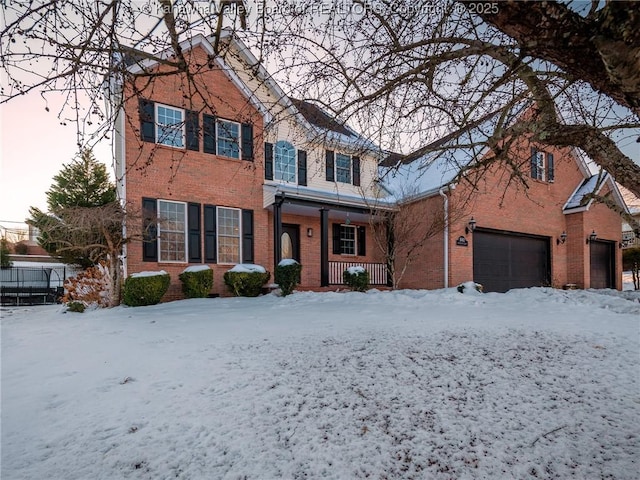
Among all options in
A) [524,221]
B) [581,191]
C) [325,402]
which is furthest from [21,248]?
[581,191]

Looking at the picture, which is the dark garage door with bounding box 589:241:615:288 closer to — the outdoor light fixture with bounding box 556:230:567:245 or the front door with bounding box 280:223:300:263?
the outdoor light fixture with bounding box 556:230:567:245

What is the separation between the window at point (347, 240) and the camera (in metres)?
13.0

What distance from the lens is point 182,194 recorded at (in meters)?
9.63

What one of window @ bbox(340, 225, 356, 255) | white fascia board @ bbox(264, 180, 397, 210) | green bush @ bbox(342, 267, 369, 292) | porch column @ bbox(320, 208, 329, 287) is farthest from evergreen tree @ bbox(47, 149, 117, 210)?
green bush @ bbox(342, 267, 369, 292)

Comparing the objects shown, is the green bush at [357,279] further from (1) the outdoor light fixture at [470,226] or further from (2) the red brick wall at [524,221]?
(1) the outdoor light fixture at [470,226]

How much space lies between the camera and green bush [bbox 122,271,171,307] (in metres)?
8.10

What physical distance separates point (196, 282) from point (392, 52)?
7347 mm

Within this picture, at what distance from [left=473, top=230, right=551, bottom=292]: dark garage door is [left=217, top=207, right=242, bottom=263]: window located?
7.84 metres

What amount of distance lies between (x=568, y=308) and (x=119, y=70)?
827cm

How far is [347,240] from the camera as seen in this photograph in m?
13.1

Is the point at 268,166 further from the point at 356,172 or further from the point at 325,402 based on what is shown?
the point at 325,402

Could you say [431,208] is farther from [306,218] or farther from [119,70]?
[119,70]

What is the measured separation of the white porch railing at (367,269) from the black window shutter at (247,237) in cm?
290

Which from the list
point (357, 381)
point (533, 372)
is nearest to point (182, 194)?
point (357, 381)
